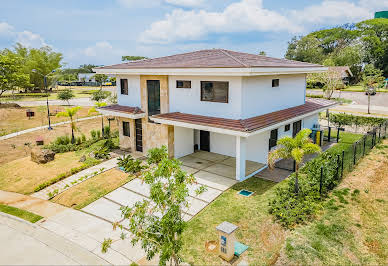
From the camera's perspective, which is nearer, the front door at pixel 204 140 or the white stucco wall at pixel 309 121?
the front door at pixel 204 140

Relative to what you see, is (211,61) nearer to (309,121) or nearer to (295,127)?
(295,127)

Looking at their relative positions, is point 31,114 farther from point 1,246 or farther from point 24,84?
point 1,246

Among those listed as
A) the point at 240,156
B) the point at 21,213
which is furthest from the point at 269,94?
the point at 21,213

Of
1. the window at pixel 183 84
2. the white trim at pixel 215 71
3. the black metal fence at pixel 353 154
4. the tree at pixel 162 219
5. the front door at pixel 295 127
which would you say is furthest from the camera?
the front door at pixel 295 127

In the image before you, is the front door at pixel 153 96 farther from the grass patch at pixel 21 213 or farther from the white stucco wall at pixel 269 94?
the grass patch at pixel 21 213

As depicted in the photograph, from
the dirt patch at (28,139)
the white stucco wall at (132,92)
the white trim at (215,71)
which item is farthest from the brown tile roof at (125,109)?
the dirt patch at (28,139)

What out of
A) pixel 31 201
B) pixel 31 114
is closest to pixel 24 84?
pixel 31 114
